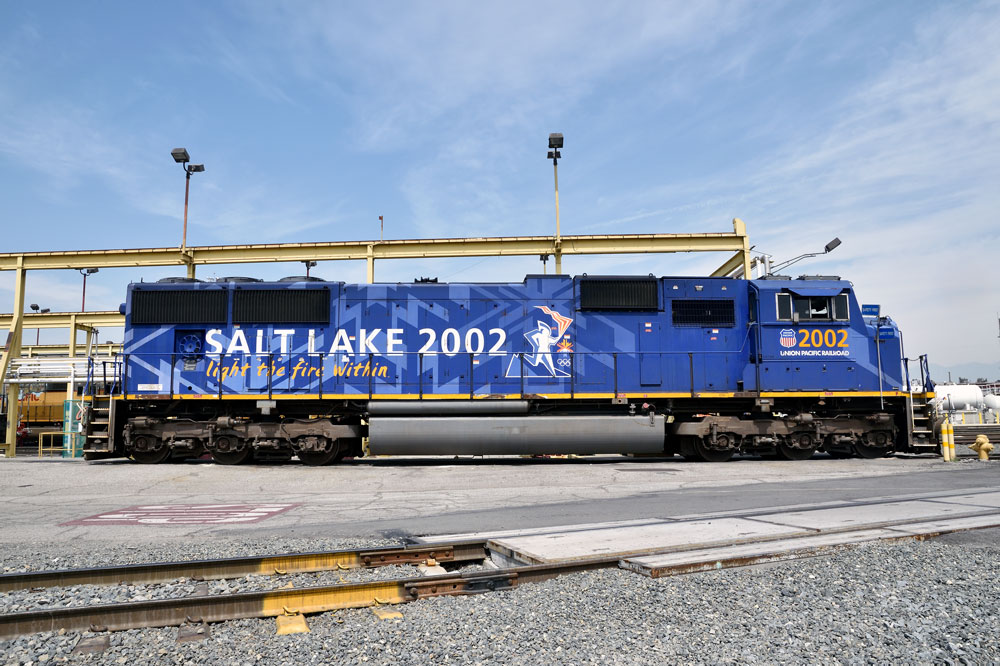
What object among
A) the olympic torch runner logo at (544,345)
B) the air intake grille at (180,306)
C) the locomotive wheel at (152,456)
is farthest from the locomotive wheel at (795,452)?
the locomotive wheel at (152,456)

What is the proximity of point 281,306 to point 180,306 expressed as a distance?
2304 millimetres

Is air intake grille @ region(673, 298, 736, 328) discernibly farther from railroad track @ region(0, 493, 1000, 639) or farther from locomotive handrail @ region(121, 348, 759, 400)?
railroad track @ region(0, 493, 1000, 639)

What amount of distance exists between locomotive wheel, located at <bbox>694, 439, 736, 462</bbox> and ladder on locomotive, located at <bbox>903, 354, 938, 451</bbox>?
401 centimetres

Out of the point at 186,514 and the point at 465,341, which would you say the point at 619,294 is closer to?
the point at 465,341

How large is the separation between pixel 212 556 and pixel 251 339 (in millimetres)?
9355

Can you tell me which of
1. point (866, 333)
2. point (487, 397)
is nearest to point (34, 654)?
point (487, 397)

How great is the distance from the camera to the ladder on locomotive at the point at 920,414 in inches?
572

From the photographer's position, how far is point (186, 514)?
850 cm

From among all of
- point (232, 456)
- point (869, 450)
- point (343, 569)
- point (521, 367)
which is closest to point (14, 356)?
point (232, 456)

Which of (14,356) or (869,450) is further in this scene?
(14,356)

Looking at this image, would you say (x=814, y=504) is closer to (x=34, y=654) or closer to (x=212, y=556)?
(x=212, y=556)

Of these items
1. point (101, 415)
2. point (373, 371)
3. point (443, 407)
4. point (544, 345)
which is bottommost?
point (101, 415)

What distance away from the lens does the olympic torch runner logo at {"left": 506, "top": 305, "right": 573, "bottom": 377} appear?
1458 centimetres

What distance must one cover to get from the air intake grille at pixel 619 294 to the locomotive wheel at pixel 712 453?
3.25 m
